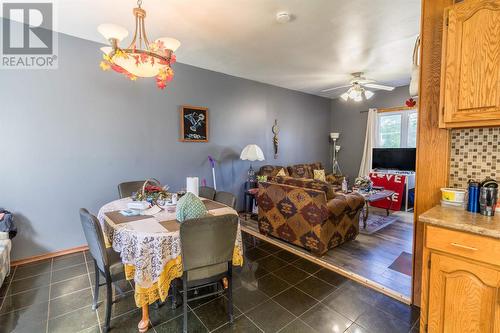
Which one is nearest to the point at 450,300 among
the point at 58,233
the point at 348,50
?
the point at 348,50

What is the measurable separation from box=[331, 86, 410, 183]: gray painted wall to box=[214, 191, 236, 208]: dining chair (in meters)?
4.86

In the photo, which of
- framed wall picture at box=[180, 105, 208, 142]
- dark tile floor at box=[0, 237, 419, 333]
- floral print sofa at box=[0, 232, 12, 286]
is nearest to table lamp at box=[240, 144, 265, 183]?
framed wall picture at box=[180, 105, 208, 142]

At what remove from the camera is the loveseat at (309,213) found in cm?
291

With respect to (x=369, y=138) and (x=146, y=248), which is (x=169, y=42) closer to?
(x=146, y=248)

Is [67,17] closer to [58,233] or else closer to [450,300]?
[58,233]

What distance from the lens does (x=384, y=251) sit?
313 centimetres

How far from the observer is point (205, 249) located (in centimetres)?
170

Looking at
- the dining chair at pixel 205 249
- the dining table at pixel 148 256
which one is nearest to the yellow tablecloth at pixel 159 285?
the dining table at pixel 148 256

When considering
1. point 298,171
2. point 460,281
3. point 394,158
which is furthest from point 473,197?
point 394,158

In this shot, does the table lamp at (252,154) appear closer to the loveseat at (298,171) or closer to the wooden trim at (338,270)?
the loveseat at (298,171)

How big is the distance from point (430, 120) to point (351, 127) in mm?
4836

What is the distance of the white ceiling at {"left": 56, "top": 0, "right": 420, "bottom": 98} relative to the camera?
2.39m

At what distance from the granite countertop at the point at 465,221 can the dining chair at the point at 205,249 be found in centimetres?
129

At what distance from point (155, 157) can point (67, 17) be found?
1.93 metres
